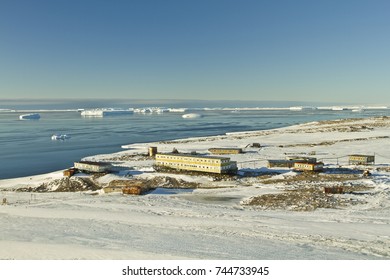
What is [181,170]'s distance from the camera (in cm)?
3284

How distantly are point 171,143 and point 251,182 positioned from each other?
91.8 feet

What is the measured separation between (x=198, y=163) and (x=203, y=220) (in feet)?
46.9

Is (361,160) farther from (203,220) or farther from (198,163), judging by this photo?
(203,220)

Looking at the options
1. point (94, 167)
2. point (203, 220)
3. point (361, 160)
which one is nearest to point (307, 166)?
point (361, 160)

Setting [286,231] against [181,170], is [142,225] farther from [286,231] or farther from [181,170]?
[181,170]

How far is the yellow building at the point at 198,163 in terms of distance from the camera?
31.0 meters

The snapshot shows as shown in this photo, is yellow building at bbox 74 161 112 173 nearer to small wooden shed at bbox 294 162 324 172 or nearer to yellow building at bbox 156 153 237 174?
yellow building at bbox 156 153 237 174

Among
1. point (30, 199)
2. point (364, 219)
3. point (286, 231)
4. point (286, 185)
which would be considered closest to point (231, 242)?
point (286, 231)

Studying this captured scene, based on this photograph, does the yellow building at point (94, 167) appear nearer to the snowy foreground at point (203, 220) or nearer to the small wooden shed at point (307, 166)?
the snowy foreground at point (203, 220)

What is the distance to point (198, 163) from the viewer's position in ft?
105

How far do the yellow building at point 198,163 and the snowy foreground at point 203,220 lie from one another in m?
1.31

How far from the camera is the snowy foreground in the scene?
12.7 m

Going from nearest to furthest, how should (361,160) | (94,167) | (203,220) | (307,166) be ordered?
(203,220), (307,166), (94,167), (361,160)

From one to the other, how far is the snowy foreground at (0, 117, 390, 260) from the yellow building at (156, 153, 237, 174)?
131 centimetres
